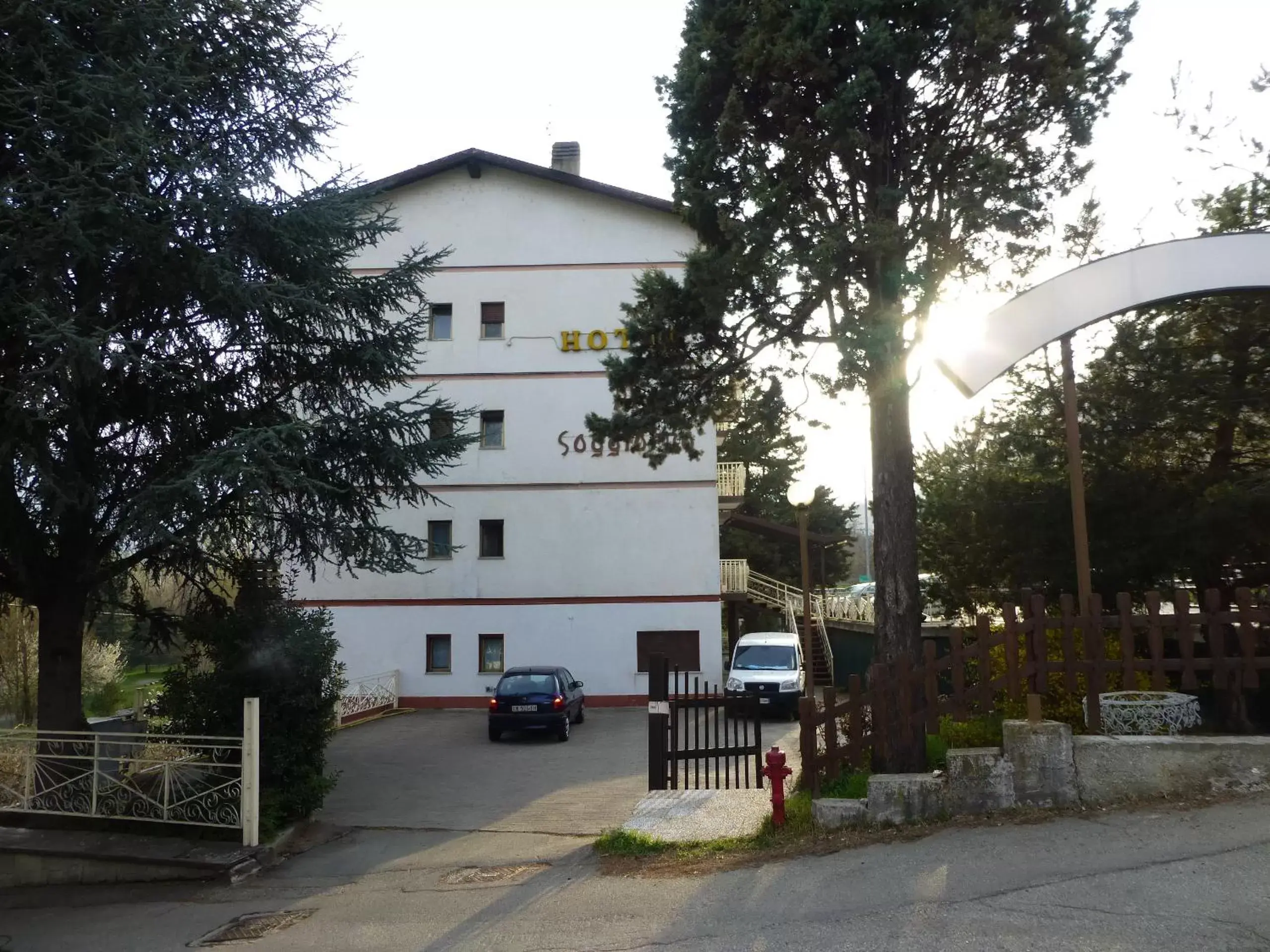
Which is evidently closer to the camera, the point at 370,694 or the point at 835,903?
the point at 835,903

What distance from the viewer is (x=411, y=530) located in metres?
27.0

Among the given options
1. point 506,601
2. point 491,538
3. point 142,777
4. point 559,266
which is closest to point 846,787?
point 142,777

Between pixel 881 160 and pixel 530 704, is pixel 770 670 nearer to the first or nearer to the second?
pixel 530 704

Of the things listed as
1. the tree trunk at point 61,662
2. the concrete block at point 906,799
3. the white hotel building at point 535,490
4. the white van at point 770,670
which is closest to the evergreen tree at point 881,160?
the concrete block at point 906,799

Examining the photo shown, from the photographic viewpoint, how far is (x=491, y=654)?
1054 inches

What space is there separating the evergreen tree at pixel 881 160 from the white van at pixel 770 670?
39.5ft

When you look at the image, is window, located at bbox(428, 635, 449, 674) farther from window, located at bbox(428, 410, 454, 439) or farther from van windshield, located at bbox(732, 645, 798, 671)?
window, located at bbox(428, 410, 454, 439)

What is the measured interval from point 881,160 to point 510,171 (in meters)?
19.4

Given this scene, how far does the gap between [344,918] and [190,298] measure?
25.4 feet

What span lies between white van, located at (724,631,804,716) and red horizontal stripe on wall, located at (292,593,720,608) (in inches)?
92.3

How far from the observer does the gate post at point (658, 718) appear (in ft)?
35.7

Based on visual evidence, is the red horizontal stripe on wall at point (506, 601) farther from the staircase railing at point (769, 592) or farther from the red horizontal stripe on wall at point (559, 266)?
the red horizontal stripe on wall at point (559, 266)

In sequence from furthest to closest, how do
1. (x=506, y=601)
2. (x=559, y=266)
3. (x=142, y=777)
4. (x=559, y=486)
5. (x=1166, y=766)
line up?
(x=559, y=266) → (x=559, y=486) → (x=506, y=601) → (x=142, y=777) → (x=1166, y=766)

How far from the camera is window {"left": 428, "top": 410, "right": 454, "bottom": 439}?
1401 centimetres
